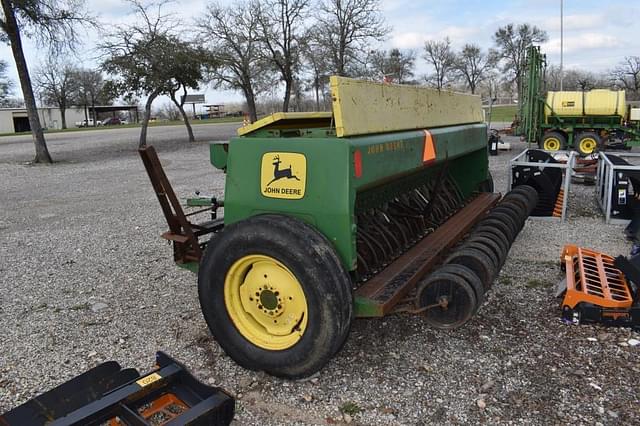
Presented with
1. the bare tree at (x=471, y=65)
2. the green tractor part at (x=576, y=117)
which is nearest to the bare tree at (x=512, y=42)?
the bare tree at (x=471, y=65)

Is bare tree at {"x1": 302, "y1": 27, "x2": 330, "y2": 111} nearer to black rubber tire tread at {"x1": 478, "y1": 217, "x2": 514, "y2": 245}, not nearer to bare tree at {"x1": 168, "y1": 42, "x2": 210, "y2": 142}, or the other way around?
bare tree at {"x1": 168, "y1": 42, "x2": 210, "y2": 142}

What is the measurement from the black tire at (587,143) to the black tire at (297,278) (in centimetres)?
1438

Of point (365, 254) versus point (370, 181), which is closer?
point (370, 181)

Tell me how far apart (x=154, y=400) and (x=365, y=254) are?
1641mm

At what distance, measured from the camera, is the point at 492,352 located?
3268mm

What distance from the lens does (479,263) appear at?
126 inches

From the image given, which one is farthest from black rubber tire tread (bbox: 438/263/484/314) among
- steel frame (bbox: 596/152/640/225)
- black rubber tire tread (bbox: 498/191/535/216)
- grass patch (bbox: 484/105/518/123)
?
grass patch (bbox: 484/105/518/123)

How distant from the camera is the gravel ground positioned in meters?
2.74

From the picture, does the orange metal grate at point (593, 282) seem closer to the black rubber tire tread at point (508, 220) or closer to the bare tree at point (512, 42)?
the black rubber tire tread at point (508, 220)

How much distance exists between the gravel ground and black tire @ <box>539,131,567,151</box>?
10.1 meters

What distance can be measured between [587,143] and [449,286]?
1427 cm

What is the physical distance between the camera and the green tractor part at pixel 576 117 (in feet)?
49.1

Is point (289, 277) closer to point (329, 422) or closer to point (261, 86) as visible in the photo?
point (329, 422)

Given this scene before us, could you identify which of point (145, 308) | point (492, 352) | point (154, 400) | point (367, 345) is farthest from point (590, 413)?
point (145, 308)
